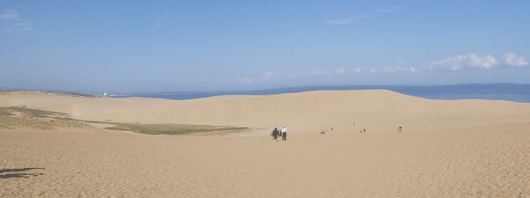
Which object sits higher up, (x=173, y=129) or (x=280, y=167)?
(x=280, y=167)

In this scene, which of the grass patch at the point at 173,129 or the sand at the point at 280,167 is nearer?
the sand at the point at 280,167

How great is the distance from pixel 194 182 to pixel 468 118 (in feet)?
109

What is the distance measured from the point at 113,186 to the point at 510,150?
48.7ft

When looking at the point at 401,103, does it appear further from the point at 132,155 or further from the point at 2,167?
the point at 2,167

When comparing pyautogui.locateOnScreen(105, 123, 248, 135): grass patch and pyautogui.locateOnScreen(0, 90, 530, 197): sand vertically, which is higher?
pyautogui.locateOnScreen(0, 90, 530, 197): sand

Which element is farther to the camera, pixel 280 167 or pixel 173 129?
pixel 173 129

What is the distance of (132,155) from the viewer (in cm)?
1567

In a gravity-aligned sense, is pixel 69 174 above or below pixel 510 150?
below

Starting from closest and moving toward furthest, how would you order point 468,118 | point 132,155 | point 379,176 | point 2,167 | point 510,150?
point 2,167, point 379,176, point 510,150, point 132,155, point 468,118

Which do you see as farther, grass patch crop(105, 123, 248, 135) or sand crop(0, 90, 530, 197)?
grass patch crop(105, 123, 248, 135)

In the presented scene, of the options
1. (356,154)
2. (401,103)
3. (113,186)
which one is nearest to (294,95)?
(401,103)

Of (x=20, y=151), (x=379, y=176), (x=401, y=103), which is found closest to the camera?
(x=379, y=176)

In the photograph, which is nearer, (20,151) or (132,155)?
(20,151)

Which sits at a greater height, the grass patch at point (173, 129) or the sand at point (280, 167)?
the sand at point (280, 167)
